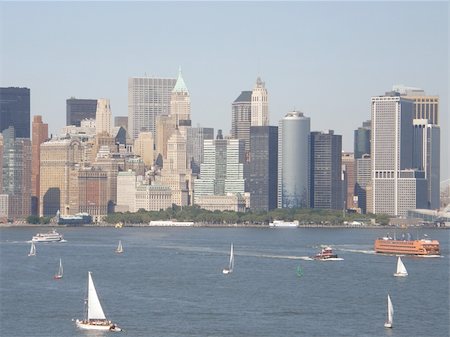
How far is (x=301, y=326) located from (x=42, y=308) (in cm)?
1215

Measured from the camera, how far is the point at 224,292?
71.1 meters

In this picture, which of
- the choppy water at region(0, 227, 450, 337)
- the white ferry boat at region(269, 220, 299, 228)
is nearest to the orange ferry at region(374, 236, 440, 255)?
the choppy water at region(0, 227, 450, 337)

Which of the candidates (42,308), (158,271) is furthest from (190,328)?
(158,271)

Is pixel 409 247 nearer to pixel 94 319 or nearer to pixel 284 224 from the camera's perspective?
pixel 94 319

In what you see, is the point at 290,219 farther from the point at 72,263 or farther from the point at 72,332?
the point at 72,332

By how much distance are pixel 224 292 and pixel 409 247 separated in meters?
33.8

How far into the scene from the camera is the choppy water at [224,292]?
57812mm

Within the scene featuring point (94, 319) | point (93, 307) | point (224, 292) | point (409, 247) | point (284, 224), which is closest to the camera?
point (94, 319)

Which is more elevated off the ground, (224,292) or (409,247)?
(409,247)

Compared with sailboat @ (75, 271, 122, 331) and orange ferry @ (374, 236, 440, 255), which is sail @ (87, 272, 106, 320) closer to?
sailboat @ (75, 271, 122, 331)

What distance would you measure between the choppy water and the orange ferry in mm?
1202

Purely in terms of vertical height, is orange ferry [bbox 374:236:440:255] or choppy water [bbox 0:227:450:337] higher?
orange ferry [bbox 374:236:440:255]

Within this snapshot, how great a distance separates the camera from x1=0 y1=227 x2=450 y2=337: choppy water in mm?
57812

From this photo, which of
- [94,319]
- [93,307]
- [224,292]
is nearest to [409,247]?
[224,292]
